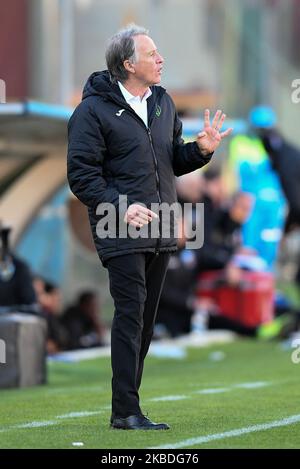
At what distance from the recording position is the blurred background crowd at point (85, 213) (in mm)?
15508

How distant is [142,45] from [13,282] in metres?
6.43

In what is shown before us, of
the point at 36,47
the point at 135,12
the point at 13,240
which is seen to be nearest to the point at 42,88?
Answer: the point at 36,47

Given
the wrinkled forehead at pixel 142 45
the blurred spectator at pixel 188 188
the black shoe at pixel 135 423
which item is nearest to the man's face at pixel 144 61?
the wrinkled forehead at pixel 142 45

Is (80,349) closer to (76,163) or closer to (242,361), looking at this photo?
(242,361)

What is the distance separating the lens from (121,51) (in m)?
8.20

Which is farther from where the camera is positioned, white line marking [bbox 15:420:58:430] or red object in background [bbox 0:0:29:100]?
red object in background [bbox 0:0:29:100]

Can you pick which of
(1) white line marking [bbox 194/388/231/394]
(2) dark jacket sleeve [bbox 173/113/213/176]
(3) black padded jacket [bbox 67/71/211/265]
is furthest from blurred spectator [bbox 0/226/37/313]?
(3) black padded jacket [bbox 67/71/211/265]

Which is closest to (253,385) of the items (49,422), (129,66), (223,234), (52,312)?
(49,422)

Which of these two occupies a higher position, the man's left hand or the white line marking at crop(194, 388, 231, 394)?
the man's left hand

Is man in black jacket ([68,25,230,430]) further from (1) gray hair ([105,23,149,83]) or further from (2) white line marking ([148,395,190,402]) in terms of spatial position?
(2) white line marking ([148,395,190,402])

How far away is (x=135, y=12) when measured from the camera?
2981 centimetres

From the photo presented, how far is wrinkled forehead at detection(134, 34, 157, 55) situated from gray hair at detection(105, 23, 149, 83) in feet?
0.06

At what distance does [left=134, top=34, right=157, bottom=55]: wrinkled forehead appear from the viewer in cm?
816

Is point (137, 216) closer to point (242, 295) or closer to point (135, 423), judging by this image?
point (135, 423)
